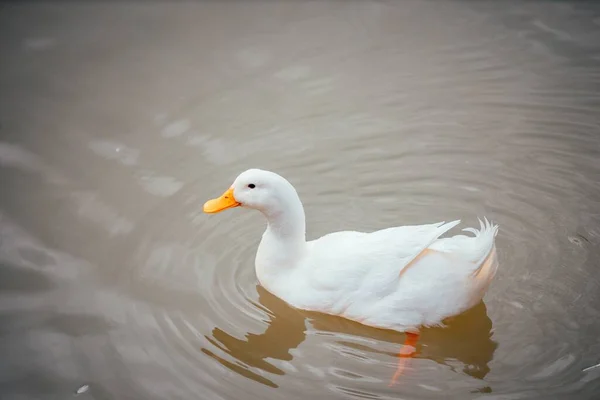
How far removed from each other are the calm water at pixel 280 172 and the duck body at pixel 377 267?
182 millimetres

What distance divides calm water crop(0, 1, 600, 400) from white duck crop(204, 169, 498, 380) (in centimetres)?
18

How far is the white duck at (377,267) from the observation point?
14.1 ft

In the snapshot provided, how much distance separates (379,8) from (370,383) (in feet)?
14.9

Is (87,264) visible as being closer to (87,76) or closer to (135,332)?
(135,332)

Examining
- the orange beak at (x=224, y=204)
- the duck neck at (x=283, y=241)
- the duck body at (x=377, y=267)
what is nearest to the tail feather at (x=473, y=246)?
the duck body at (x=377, y=267)

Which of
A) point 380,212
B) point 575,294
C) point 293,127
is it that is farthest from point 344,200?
point 575,294

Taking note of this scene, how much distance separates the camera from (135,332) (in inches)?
180

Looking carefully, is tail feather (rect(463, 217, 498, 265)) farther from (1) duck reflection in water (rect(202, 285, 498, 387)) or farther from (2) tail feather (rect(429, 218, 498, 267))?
(1) duck reflection in water (rect(202, 285, 498, 387))

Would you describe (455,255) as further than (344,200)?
No

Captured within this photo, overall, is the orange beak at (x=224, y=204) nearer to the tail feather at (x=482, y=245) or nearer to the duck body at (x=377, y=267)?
the duck body at (x=377, y=267)

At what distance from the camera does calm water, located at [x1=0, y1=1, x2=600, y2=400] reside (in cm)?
432

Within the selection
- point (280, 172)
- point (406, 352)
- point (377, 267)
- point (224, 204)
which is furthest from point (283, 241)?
point (280, 172)

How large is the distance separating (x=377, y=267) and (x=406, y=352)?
1.64 feet

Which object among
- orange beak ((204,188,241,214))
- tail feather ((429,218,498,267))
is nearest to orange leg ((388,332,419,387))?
tail feather ((429,218,498,267))
